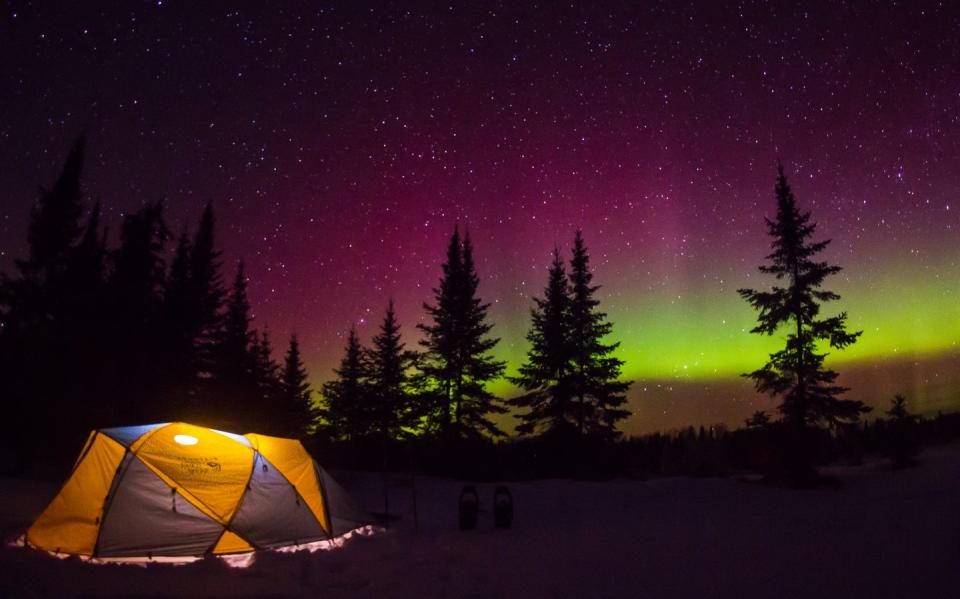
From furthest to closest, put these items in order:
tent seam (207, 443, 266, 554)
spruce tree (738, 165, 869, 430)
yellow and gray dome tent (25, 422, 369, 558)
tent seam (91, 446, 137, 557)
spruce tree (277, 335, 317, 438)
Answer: spruce tree (277, 335, 317, 438) → spruce tree (738, 165, 869, 430) → tent seam (207, 443, 266, 554) → yellow and gray dome tent (25, 422, 369, 558) → tent seam (91, 446, 137, 557)

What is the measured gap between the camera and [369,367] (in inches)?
1248

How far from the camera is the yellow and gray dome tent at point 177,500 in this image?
23.3 feet

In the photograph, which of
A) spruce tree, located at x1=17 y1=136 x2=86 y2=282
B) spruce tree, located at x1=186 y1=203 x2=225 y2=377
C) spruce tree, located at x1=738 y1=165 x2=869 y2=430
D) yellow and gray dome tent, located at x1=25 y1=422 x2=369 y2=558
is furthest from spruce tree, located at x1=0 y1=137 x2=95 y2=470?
spruce tree, located at x1=738 y1=165 x2=869 y2=430

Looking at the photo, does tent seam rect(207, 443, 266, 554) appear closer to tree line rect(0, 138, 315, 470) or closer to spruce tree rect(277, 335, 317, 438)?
tree line rect(0, 138, 315, 470)

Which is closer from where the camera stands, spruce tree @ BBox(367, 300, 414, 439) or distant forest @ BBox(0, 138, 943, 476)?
distant forest @ BBox(0, 138, 943, 476)

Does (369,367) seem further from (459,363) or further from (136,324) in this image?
(136,324)

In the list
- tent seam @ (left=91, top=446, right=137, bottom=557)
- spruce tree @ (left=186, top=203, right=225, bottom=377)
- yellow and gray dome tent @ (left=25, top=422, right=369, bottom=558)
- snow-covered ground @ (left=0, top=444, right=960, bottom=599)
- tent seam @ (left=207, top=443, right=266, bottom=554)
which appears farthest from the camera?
spruce tree @ (left=186, top=203, right=225, bottom=377)

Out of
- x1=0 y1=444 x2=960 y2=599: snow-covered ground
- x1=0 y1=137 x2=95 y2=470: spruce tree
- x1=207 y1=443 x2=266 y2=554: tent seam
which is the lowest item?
x1=0 y1=444 x2=960 y2=599: snow-covered ground

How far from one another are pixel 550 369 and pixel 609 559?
17742 mm

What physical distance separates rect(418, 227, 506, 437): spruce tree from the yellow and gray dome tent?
18.0 metres

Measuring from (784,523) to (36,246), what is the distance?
99.7ft

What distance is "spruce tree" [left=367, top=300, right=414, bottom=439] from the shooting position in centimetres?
2744

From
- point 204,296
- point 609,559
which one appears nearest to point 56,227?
point 204,296

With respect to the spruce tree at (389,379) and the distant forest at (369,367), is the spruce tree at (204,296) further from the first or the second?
the spruce tree at (389,379)
